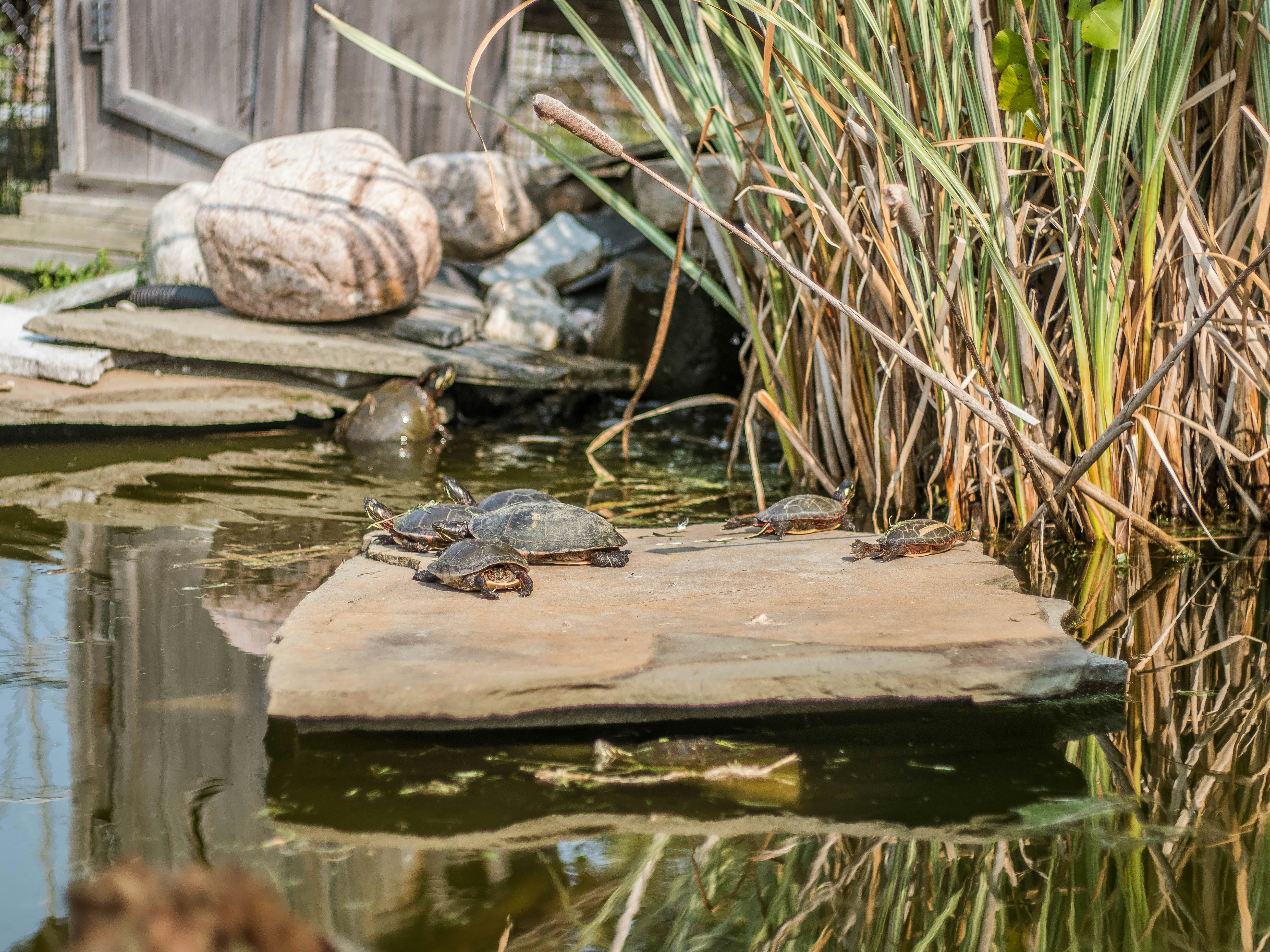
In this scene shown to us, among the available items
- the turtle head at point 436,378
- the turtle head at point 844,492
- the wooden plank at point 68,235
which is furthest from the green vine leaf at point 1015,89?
the wooden plank at point 68,235

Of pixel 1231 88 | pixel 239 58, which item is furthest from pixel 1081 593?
pixel 239 58

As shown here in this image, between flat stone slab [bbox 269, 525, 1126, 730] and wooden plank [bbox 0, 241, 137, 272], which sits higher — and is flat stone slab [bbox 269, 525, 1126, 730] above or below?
below

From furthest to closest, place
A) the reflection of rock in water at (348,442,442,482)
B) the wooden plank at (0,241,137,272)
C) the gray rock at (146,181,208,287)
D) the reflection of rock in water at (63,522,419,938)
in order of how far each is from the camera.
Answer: the wooden plank at (0,241,137,272), the gray rock at (146,181,208,287), the reflection of rock in water at (348,442,442,482), the reflection of rock in water at (63,522,419,938)

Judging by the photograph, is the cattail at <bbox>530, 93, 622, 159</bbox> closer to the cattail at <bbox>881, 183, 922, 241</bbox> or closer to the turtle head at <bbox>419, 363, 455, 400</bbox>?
the cattail at <bbox>881, 183, 922, 241</bbox>

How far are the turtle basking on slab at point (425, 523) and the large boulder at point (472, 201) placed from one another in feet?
16.9

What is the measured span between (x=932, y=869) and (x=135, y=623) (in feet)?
6.92

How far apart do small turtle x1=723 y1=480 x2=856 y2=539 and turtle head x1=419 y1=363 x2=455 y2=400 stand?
302 centimetres

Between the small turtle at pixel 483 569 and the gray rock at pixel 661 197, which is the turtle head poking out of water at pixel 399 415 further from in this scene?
the small turtle at pixel 483 569

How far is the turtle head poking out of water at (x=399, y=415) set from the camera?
224 inches

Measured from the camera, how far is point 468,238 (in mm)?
8195

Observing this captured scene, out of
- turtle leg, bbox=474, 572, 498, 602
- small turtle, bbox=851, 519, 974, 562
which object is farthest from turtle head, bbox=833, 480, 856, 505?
turtle leg, bbox=474, 572, 498, 602

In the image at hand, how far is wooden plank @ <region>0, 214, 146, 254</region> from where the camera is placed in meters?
8.38

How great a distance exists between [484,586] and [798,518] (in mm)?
1150

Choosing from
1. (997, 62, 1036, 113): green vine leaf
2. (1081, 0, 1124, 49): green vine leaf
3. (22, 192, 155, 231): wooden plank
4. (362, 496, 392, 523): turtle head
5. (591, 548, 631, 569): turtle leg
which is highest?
(1081, 0, 1124, 49): green vine leaf
